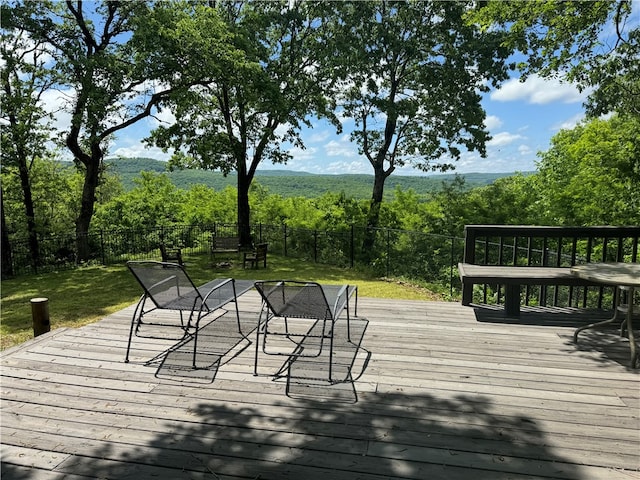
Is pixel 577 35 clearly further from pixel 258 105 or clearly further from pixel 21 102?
pixel 21 102

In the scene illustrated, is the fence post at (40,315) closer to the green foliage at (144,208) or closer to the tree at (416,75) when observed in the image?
the tree at (416,75)

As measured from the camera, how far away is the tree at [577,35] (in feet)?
22.1

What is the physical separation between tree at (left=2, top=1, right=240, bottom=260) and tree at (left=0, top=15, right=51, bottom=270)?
0.58m

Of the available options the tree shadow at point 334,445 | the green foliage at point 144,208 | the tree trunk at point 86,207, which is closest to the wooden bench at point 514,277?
the tree shadow at point 334,445

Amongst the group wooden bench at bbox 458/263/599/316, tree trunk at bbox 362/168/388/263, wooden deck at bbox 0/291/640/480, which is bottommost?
wooden deck at bbox 0/291/640/480

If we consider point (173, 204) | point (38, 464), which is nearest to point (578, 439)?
point (38, 464)

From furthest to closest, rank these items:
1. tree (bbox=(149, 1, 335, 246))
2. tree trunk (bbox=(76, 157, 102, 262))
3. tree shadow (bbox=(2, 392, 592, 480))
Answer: tree (bbox=(149, 1, 335, 246)) → tree trunk (bbox=(76, 157, 102, 262)) → tree shadow (bbox=(2, 392, 592, 480))

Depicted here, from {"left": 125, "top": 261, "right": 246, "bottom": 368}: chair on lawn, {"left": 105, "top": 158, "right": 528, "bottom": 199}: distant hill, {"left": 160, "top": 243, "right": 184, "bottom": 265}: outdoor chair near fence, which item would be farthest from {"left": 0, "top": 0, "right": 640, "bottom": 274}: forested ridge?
{"left": 125, "top": 261, "right": 246, "bottom": 368}: chair on lawn

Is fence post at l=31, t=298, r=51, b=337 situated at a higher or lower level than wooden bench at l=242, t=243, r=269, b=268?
higher

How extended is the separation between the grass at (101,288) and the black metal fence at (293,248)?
3.29 feet

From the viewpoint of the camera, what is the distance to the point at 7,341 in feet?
18.3

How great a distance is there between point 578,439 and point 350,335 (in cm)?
216

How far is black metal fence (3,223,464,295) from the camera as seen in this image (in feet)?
39.2

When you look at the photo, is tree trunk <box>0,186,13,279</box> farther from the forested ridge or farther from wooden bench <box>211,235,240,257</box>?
wooden bench <box>211,235,240,257</box>
